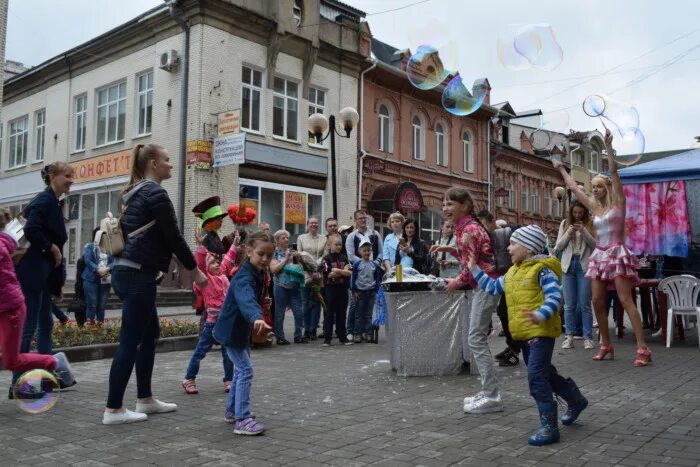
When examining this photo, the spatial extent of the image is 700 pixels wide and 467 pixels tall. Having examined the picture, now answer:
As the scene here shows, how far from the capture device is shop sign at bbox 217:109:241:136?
20.8 metres

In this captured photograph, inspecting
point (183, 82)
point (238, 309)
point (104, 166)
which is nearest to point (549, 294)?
point (238, 309)

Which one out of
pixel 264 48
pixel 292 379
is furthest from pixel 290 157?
pixel 292 379

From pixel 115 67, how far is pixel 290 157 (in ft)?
25.3

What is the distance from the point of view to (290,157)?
78.1 feet

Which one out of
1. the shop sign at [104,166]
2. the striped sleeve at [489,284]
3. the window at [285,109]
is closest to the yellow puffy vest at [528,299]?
the striped sleeve at [489,284]

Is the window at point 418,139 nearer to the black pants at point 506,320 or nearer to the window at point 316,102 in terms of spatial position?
the window at point 316,102

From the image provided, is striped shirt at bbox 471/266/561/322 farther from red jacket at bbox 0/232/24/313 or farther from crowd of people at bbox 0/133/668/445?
red jacket at bbox 0/232/24/313

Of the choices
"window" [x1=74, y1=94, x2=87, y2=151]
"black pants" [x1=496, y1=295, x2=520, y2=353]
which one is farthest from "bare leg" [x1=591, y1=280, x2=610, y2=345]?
"window" [x1=74, y1=94, x2=87, y2=151]

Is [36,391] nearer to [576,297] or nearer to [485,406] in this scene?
[485,406]

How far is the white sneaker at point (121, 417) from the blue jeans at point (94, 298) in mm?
7600

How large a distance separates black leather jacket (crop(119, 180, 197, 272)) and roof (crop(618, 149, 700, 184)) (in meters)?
8.56

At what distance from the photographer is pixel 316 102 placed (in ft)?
83.9

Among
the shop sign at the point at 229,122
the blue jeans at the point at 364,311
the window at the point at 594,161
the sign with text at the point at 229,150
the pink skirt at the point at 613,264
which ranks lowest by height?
the blue jeans at the point at 364,311

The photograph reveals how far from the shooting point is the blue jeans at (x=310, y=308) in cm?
1141
